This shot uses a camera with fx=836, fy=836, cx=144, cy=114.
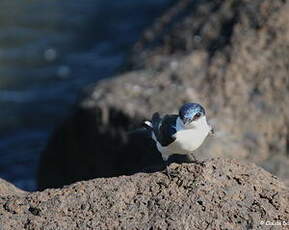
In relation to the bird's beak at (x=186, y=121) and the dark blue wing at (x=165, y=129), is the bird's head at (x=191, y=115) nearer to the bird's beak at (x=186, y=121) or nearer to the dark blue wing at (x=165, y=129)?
the bird's beak at (x=186, y=121)

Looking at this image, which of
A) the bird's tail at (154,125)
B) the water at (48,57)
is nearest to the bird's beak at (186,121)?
the bird's tail at (154,125)

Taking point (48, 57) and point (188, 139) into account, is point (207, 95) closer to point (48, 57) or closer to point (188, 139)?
point (188, 139)

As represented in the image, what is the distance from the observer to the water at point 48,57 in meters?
12.5

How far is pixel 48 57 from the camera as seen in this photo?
1439 centimetres

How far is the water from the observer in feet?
40.9

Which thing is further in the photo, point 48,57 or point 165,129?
point 48,57

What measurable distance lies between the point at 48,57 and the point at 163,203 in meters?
9.06

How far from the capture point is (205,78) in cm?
869

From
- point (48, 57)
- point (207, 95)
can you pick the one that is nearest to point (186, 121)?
point (207, 95)

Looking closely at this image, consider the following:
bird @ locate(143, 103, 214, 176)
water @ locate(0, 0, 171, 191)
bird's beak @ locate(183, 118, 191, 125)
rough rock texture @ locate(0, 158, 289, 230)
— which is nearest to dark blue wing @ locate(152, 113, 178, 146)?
bird @ locate(143, 103, 214, 176)

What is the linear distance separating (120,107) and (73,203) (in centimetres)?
287

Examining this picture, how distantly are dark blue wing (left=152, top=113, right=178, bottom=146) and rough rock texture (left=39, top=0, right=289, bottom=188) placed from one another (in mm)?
926

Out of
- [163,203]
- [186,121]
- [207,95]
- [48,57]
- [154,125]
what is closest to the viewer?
[163,203]

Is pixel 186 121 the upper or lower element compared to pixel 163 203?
upper
